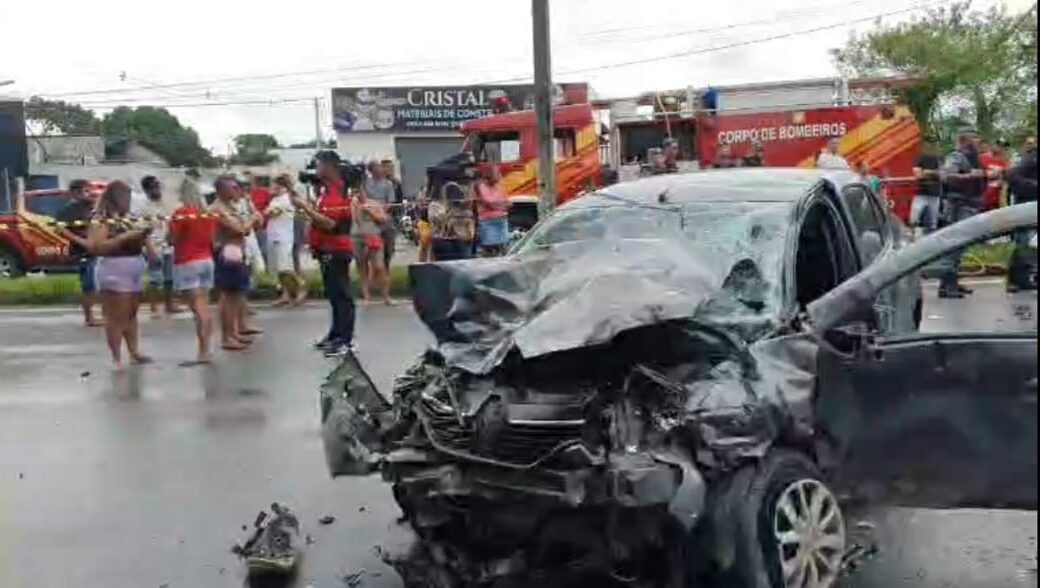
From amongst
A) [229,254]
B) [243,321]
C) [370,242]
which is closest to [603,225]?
[229,254]

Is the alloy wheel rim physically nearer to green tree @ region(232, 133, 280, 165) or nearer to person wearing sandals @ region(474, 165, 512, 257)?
person wearing sandals @ region(474, 165, 512, 257)

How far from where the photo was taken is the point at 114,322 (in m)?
11.4

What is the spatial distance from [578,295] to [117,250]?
22.2 ft

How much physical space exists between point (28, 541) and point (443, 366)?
2.53m

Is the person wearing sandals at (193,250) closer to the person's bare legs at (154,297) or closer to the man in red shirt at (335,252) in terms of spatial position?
the man in red shirt at (335,252)

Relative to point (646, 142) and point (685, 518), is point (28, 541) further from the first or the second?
point (646, 142)

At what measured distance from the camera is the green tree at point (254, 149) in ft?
257

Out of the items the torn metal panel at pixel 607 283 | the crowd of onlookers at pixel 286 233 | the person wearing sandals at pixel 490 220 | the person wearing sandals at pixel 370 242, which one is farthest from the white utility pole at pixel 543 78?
the torn metal panel at pixel 607 283

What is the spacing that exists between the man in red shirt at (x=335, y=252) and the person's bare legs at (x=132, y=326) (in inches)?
65.5

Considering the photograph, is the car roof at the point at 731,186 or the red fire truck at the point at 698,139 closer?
the car roof at the point at 731,186

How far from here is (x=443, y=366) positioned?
17.4ft

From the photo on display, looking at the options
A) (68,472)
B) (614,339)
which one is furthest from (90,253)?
(614,339)

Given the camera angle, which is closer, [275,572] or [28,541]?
[275,572]

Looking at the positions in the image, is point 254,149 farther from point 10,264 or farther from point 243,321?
point 243,321
